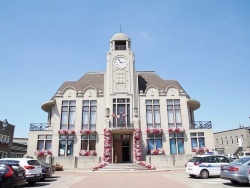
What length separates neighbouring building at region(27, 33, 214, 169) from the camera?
92.5 feet

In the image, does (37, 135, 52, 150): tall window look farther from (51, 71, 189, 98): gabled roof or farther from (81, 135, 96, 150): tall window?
(51, 71, 189, 98): gabled roof

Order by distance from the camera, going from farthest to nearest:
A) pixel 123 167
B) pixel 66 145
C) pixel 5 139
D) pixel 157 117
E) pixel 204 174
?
pixel 5 139
pixel 157 117
pixel 66 145
pixel 123 167
pixel 204 174

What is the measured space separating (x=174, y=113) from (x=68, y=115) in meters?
14.0

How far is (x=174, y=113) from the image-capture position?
30453mm

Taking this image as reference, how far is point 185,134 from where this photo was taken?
29.5 m

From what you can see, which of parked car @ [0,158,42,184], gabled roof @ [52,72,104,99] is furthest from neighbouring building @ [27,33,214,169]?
parked car @ [0,158,42,184]

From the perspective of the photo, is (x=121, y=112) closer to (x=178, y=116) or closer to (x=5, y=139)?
(x=178, y=116)

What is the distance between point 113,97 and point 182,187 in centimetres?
2007

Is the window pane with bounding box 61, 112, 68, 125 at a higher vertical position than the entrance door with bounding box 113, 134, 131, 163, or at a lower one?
higher

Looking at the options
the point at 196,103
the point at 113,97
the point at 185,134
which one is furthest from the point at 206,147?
the point at 113,97

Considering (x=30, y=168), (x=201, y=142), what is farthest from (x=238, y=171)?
(x=201, y=142)

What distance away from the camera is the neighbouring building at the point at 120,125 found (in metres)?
28.2

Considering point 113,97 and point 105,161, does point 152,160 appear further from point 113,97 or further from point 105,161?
point 113,97

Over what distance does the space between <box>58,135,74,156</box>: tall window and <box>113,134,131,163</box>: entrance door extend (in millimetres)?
5491
